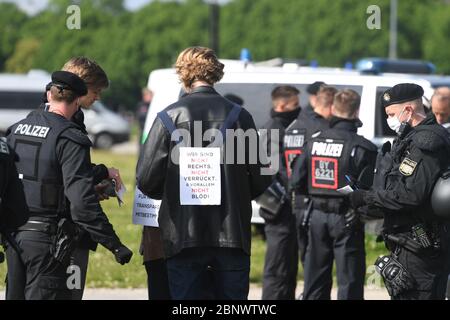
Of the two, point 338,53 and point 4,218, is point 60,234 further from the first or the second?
point 338,53

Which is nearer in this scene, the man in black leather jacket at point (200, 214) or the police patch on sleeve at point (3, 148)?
the police patch on sleeve at point (3, 148)

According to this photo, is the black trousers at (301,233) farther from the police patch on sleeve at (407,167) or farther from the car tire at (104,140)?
the car tire at (104,140)

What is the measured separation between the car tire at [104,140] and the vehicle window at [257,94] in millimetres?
26263

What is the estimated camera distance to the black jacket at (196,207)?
5.70m

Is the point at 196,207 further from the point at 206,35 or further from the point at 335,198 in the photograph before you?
the point at 206,35

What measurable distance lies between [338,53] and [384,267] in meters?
54.5

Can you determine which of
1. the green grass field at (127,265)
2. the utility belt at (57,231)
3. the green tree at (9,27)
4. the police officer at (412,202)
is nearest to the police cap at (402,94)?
the police officer at (412,202)

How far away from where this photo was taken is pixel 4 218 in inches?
223

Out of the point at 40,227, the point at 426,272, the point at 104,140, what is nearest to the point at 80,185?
the point at 40,227

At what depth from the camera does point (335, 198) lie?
817cm

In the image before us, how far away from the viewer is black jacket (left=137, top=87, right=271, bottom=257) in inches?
224

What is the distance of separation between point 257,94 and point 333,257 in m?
3.11

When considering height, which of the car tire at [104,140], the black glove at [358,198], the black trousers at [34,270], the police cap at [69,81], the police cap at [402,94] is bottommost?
the car tire at [104,140]
